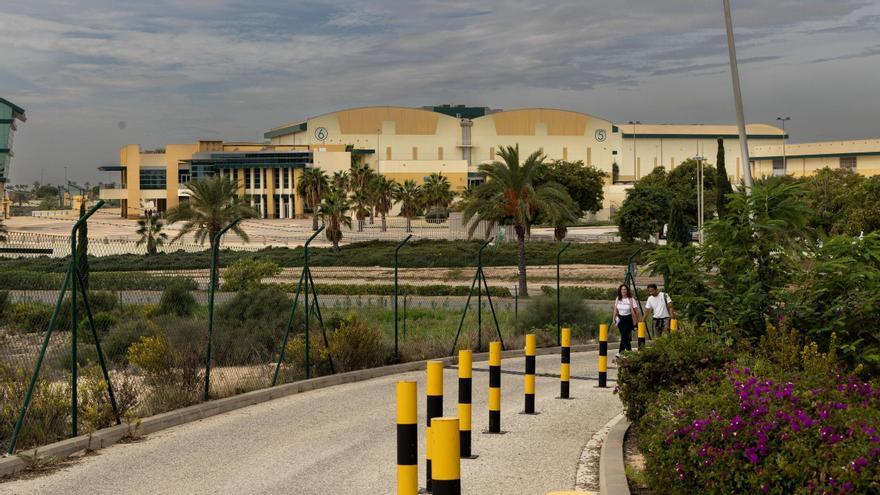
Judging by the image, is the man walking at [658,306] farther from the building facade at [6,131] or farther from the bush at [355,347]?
the building facade at [6,131]

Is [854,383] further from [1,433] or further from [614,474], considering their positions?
[1,433]

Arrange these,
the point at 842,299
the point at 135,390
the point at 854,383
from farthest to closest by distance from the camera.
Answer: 1. the point at 135,390
2. the point at 842,299
3. the point at 854,383

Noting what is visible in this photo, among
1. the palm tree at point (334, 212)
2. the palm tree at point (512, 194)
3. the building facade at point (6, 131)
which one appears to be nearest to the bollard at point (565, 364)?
the palm tree at point (512, 194)

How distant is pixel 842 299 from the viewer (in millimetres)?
11500

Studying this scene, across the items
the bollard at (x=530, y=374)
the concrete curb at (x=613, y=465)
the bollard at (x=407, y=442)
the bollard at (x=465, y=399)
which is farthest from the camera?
the bollard at (x=530, y=374)

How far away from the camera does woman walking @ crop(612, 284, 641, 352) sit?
64.5 feet

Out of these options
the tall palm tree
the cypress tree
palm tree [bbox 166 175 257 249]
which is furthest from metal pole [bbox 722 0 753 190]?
the tall palm tree

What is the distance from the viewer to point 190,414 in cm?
1402

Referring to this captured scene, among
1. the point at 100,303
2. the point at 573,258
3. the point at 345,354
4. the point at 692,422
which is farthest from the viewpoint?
the point at 573,258

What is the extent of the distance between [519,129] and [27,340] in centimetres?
16322

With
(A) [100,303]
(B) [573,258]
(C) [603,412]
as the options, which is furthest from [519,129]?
(C) [603,412]

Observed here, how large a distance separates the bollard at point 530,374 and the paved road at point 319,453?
234 millimetres

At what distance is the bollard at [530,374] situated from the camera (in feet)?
44.6

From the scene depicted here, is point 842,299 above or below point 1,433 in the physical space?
above
